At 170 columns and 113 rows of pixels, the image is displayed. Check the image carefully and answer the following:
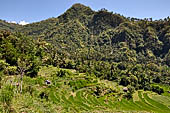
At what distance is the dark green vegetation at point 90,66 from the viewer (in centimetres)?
2961

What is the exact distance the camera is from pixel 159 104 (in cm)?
4309

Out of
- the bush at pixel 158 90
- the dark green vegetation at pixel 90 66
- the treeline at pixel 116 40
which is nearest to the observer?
the dark green vegetation at pixel 90 66

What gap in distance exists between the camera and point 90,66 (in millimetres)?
70875

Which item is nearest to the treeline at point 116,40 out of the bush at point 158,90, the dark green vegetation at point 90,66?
the dark green vegetation at point 90,66

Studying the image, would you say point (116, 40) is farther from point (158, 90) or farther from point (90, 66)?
point (158, 90)

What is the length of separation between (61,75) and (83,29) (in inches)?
4815

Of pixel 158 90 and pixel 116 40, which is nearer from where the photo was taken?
pixel 158 90

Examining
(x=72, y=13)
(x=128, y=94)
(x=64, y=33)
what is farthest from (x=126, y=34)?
(x=128, y=94)

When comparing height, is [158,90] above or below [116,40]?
below

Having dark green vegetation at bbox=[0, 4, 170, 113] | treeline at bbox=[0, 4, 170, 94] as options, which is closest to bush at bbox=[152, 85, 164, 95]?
dark green vegetation at bbox=[0, 4, 170, 113]

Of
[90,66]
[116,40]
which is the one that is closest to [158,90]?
[90,66]

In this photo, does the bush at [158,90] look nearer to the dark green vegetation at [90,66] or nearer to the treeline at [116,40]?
the dark green vegetation at [90,66]

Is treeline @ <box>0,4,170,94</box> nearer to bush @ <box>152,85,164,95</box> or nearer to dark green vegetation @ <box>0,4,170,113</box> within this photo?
dark green vegetation @ <box>0,4,170,113</box>

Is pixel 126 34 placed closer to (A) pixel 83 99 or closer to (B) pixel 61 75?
(B) pixel 61 75
